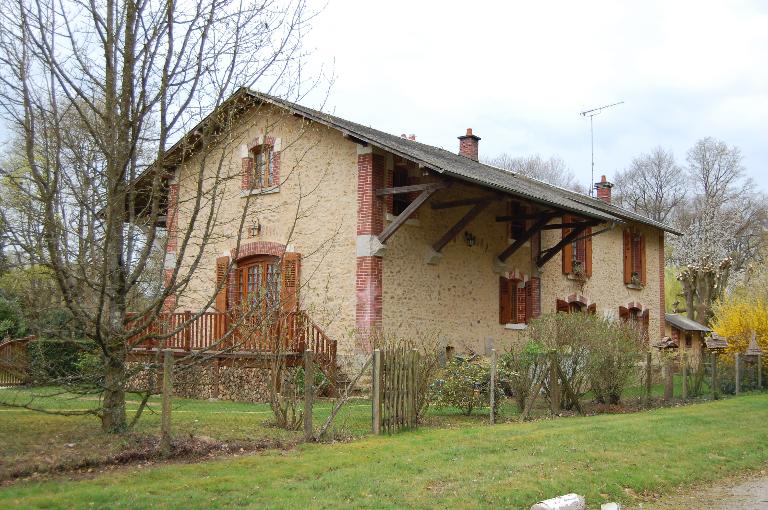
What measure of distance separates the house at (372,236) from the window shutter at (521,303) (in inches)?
1.2

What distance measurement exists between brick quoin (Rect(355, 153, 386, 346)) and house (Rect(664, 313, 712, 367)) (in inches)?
674

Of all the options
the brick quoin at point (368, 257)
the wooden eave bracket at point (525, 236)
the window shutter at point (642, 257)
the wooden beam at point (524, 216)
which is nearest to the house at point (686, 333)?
the window shutter at point (642, 257)

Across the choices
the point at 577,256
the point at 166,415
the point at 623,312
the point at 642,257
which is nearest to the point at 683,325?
the point at 642,257

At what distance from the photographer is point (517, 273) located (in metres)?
20.4

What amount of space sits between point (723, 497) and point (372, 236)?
945 centimetres

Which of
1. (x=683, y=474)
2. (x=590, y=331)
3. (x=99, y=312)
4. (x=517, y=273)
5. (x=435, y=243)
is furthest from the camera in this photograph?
(x=517, y=273)

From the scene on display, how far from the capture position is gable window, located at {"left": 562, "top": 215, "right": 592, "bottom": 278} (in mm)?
22719

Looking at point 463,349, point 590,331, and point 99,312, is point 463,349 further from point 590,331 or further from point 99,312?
point 99,312

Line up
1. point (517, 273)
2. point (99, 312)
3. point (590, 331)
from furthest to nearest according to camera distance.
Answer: point (517, 273)
point (590, 331)
point (99, 312)

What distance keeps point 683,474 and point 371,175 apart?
9356mm

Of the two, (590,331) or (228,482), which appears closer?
(228,482)

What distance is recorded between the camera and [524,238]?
1953cm

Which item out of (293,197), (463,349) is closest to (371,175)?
(293,197)

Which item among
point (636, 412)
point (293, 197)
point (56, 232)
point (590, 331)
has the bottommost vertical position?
point (636, 412)
